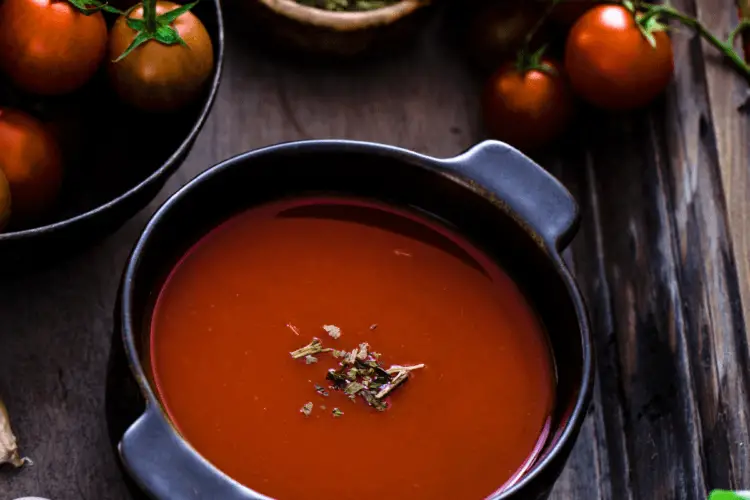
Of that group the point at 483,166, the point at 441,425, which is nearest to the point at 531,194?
the point at 483,166

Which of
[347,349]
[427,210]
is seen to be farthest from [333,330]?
[427,210]

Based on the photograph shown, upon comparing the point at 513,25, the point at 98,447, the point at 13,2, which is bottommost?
the point at 98,447

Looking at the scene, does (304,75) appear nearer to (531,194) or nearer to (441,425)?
(531,194)

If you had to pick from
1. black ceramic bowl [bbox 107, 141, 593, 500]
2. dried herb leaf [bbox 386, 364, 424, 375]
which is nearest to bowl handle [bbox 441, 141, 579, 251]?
black ceramic bowl [bbox 107, 141, 593, 500]

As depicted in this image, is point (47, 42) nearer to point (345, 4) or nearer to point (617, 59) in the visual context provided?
point (345, 4)

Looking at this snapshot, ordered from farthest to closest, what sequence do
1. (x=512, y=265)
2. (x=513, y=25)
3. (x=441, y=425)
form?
(x=513, y=25)
(x=512, y=265)
(x=441, y=425)

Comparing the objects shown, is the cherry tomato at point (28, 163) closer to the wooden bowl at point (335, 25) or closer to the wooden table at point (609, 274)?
the wooden table at point (609, 274)

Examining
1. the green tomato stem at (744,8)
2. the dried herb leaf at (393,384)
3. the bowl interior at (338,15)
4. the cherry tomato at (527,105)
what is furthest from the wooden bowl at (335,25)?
the dried herb leaf at (393,384)

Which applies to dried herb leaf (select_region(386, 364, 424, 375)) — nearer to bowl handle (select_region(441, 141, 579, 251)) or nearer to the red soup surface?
the red soup surface
